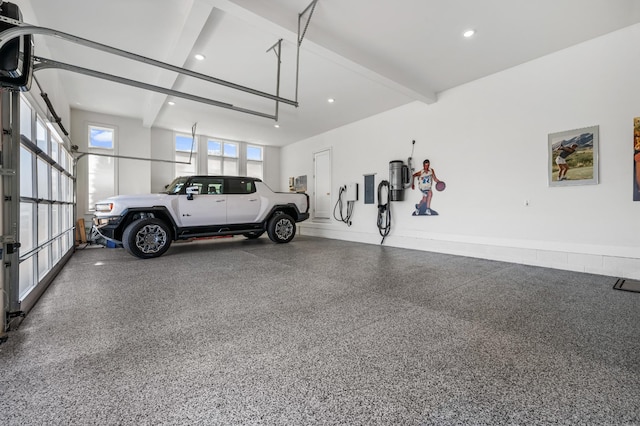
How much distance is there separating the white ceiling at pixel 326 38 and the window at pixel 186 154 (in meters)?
2.81

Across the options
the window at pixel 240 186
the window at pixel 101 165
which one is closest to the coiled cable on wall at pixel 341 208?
the window at pixel 240 186

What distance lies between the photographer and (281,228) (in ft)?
22.4

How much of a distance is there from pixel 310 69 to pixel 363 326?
14.4ft

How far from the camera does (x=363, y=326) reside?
2.04 meters

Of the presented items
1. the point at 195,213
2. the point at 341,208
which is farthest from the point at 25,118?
the point at 341,208

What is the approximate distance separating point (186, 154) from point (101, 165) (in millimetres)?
2269

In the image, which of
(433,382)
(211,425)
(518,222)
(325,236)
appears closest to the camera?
(211,425)

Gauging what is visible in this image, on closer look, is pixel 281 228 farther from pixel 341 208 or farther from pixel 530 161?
pixel 530 161

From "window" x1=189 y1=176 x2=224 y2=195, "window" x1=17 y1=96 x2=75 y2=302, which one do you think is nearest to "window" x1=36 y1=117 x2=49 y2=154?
"window" x1=17 y1=96 x2=75 y2=302

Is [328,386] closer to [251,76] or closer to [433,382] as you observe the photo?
[433,382]

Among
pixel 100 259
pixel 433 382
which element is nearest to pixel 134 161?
pixel 100 259

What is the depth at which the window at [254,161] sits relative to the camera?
10133 millimetres

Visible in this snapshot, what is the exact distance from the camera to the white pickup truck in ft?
15.6

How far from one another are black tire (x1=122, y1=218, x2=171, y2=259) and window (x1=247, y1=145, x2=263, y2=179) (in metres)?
5.42
